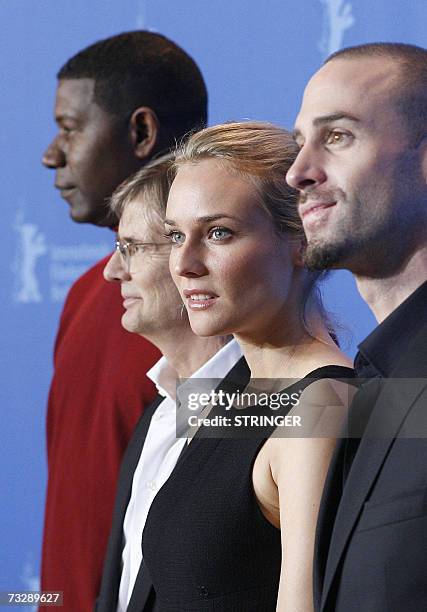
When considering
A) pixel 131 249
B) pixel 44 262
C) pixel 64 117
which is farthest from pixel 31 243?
pixel 131 249

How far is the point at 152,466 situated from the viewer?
6.64 ft

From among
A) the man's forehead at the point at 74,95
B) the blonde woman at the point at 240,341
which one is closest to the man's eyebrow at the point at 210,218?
the blonde woman at the point at 240,341

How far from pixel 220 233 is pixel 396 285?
14.0 inches

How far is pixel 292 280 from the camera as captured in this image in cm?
176

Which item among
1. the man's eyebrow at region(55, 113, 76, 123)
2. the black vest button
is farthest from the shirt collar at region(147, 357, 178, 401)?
the man's eyebrow at region(55, 113, 76, 123)

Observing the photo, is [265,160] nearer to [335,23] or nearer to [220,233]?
[220,233]

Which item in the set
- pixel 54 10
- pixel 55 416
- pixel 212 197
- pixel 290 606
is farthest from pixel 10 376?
pixel 290 606

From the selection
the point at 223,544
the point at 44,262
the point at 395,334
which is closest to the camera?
the point at 395,334

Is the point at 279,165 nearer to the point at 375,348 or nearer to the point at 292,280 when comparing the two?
the point at 292,280

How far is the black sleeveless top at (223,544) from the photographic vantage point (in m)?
1.59

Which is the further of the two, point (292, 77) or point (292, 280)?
point (292, 77)

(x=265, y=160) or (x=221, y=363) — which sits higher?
(x=265, y=160)

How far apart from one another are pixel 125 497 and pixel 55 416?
0.51 m

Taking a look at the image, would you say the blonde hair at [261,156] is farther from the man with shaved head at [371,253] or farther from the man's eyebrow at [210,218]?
the man with shaved head at [371,253]
